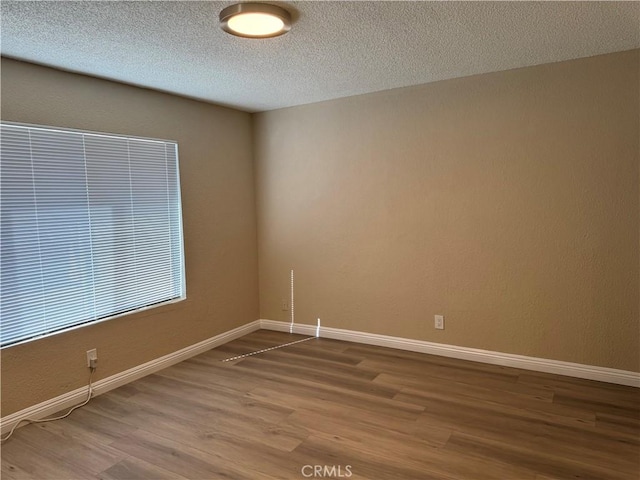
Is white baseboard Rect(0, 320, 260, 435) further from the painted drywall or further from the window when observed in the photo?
the window

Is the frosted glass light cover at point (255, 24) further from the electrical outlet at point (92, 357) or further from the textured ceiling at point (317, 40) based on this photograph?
the electrical outlet at point (92, 357)

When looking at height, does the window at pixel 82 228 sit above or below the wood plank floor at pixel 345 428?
above

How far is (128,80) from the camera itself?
3262 millimetres

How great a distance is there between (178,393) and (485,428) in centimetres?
210

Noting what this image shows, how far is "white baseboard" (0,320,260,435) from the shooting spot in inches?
109

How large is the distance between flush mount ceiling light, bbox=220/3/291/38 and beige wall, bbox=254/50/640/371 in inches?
68.6

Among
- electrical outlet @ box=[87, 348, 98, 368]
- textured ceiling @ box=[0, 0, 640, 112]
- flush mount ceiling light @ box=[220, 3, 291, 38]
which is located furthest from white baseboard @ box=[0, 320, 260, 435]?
flush mount ceiling light @ box=[220, 3, 291, 38]

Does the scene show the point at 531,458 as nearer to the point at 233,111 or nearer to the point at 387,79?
the point at 387,79

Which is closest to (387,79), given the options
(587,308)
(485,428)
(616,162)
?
(616,162)

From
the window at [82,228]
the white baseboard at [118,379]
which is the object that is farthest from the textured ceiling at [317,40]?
the white baseboard at [118,379]
